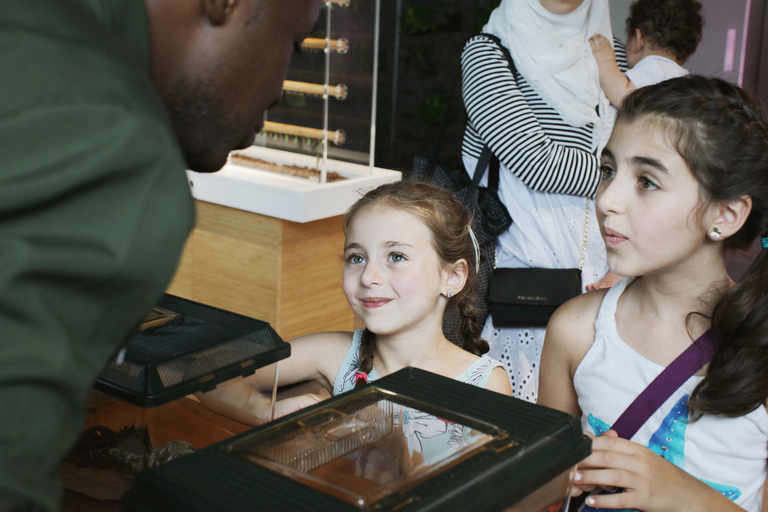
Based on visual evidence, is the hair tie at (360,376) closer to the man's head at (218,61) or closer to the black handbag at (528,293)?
the black handbag at (528,293)

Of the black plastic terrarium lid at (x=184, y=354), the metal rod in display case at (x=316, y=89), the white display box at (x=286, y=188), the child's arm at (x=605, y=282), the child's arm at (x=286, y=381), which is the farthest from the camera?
the metal rod in display case at (x=316, y=89)

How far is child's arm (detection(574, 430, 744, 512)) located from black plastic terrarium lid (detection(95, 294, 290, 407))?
478mm

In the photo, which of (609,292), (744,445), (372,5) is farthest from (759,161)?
(372,5)

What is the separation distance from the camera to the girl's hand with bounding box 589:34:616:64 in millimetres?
2568

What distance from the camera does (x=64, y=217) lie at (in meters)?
0.40

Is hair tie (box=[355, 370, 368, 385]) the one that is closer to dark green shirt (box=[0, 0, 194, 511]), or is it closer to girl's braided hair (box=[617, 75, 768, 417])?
girl's braided hair (box=[617, 75, 768, 417])

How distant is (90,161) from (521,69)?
2.07 m

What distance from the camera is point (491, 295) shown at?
7.40 feet

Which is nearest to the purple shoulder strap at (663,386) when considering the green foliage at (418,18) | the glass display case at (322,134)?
the glass display case at (322,134)

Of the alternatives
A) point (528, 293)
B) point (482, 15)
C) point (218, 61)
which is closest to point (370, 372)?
point (528, 293)

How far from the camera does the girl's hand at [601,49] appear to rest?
8.43ft

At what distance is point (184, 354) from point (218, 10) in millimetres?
483

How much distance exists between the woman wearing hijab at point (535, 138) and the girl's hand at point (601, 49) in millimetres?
146

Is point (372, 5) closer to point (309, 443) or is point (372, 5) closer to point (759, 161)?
point (759, 161)
